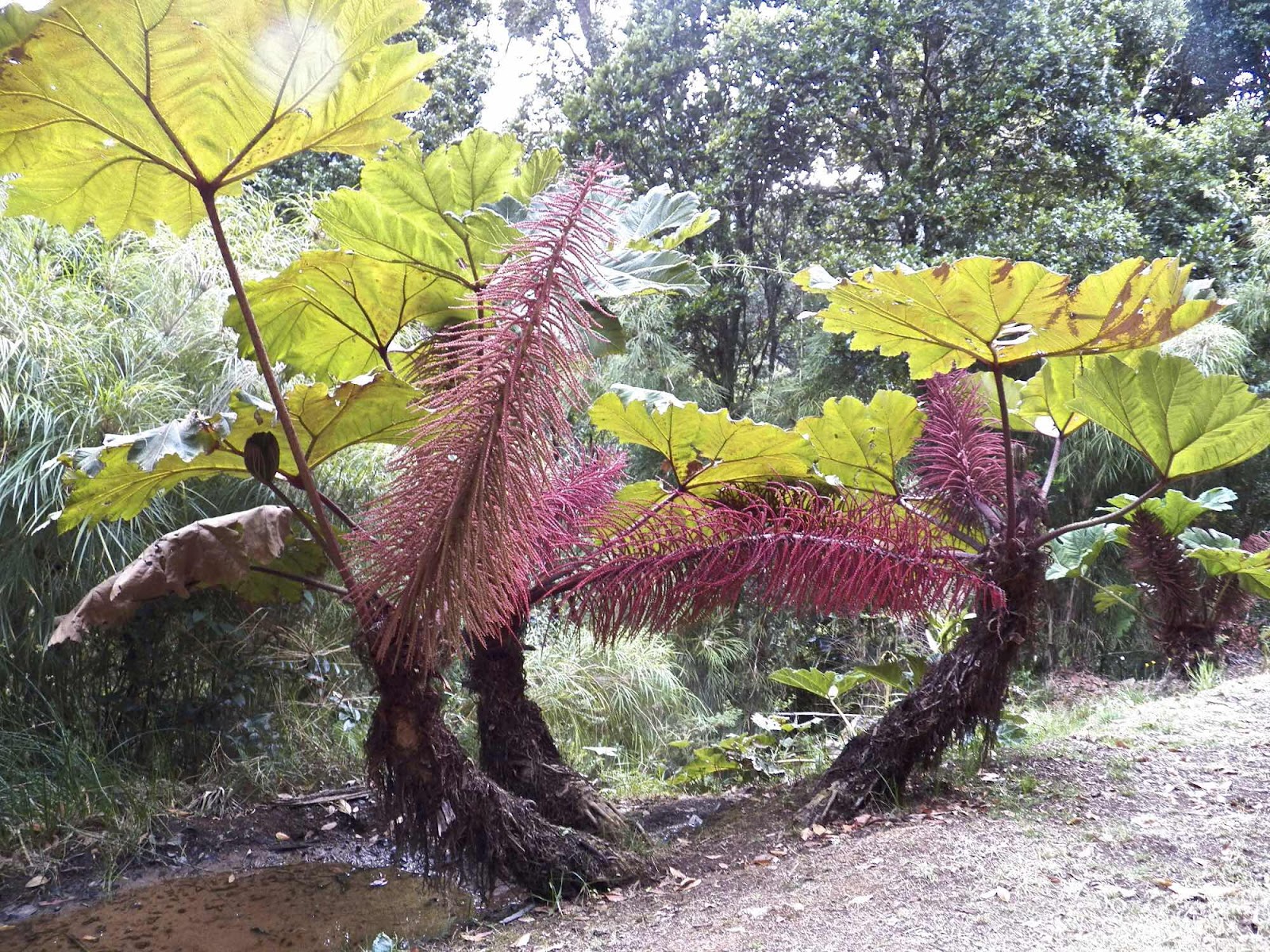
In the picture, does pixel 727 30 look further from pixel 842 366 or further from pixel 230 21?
pixel 230 21

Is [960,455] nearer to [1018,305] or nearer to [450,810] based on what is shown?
[1018,305]

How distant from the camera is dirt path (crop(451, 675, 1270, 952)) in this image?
1.14 metres

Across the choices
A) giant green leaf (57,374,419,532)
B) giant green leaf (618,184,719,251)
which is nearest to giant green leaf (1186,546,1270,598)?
giant green leaf (618,184,719,251)

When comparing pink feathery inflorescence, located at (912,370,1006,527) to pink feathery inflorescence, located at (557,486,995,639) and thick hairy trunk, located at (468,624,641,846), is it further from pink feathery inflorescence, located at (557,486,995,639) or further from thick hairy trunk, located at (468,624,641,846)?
thick hairy trunk, located at (468,624,641,846)

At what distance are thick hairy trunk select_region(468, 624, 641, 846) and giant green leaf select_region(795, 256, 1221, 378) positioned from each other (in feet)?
3.18

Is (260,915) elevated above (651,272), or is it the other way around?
(651,272)

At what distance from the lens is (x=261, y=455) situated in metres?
1.61

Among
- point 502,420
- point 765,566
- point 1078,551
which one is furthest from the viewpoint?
point 1078,551

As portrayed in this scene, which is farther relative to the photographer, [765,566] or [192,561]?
[765,566]

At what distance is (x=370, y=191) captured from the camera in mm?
1858

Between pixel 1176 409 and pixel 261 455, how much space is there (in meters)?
1.70

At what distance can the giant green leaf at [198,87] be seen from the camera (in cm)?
131

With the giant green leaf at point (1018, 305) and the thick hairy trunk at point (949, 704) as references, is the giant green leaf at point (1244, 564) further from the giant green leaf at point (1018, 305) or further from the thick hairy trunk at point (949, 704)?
the giant green leaf at point (1018, 305)

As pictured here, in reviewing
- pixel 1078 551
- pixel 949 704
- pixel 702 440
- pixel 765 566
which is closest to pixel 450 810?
pixel 765 566
